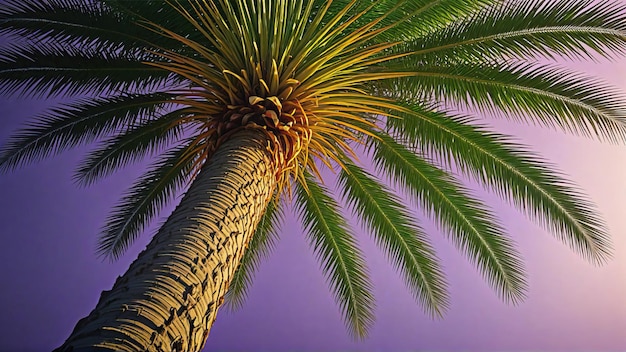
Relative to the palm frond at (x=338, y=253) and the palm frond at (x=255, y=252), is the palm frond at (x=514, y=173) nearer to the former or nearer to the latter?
the palm frond at (x=338, y=253)

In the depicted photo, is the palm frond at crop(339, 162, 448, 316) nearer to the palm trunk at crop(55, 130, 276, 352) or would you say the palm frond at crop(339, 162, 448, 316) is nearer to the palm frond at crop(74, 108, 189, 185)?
the palm frond at crop(74, 108, 189, 185)

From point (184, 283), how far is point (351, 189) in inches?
193

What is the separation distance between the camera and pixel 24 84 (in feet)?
22.3

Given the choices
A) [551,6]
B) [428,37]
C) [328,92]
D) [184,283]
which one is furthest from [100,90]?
[551,6]

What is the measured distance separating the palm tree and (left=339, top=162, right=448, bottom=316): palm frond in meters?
0.03

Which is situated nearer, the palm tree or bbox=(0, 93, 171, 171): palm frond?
the palm tree

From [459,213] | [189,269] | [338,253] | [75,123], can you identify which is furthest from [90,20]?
[459,213]

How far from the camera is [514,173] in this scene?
6836 millimetres

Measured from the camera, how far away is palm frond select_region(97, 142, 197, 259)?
25.0 feet

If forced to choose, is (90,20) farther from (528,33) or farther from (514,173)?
(514,173)

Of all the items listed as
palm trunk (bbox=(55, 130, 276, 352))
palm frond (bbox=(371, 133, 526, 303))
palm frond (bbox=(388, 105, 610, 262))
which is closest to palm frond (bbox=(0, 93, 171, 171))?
palm trunk (bbox=(55, 130, 276, 352))

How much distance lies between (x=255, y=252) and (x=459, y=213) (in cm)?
308

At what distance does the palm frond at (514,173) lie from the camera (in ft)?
22.3

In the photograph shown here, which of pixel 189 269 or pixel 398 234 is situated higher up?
pixel 398 234
